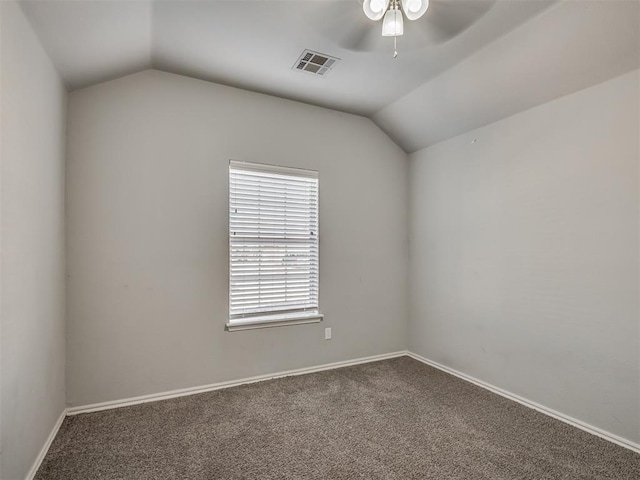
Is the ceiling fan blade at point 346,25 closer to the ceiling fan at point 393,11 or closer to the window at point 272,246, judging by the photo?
the ceiling fan at point 393,11

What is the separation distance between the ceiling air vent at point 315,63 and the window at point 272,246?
90cm

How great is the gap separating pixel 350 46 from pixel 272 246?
1.80 metres

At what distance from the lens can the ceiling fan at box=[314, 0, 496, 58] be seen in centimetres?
179

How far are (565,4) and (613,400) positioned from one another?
2460 mm

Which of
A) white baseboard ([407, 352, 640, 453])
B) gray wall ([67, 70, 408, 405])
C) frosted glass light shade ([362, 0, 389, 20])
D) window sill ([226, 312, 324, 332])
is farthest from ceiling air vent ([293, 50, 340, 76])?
white baseboard ([407, 352, 640, 453])

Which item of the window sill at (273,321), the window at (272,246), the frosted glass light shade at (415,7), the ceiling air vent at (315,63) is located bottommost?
the window sill at (273,321)

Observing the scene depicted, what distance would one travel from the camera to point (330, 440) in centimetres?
216

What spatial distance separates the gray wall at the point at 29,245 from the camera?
151cm

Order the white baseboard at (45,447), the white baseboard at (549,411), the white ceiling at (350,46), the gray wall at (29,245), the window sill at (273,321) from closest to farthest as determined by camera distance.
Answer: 1. the gray wall at (29,245)
2. the white baseboard at (45,447)
3. the white ceiling at (350,46)
4. the white baseboard at (549,411)
5. the window sill at (273,321)

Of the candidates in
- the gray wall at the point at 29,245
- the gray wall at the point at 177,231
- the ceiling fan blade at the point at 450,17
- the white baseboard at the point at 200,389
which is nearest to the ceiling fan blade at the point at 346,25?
the ceiling fan blade at the point at 450,17

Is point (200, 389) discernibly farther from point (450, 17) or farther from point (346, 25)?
point (450, 17)

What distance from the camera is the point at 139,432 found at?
2221 mm

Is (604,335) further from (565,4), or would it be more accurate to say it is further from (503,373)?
(565,4)

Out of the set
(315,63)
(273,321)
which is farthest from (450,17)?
(273,321)
